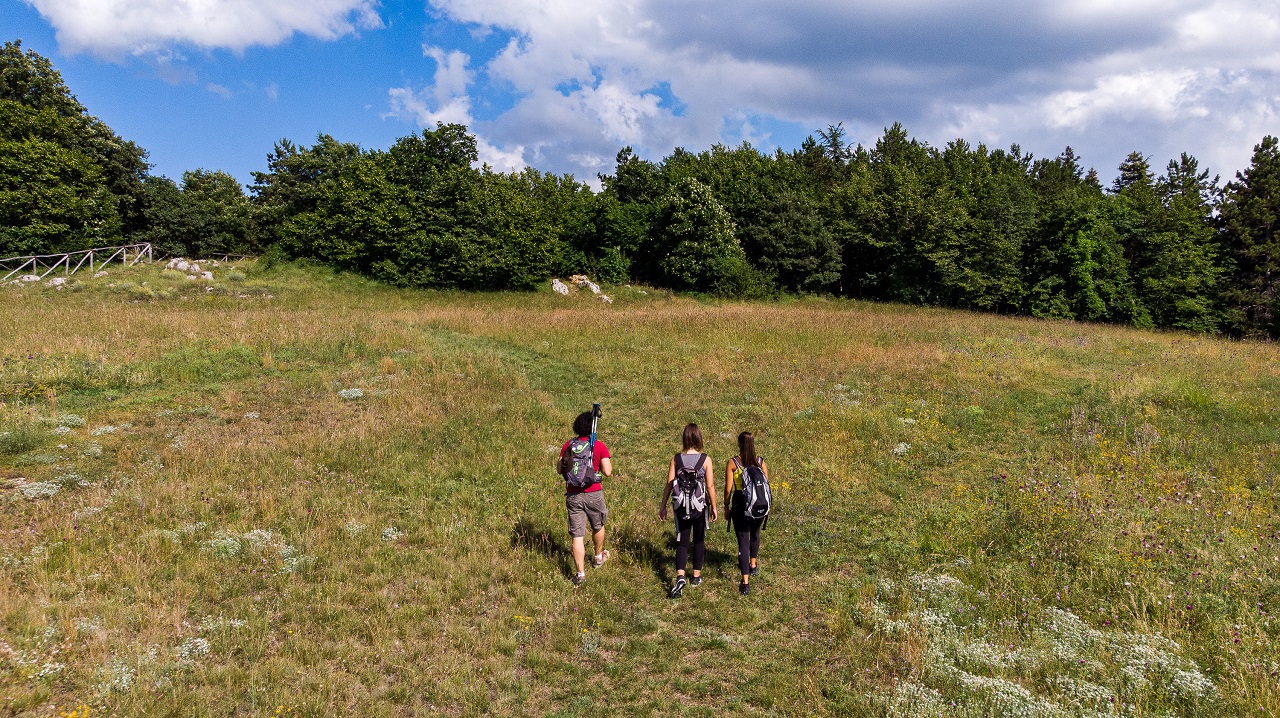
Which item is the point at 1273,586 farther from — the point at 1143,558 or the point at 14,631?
the point at 14,631

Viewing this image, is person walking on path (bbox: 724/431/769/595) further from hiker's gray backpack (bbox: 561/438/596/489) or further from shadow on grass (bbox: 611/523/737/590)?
hiker's gray backpack (bbox: 561/438/596/489)

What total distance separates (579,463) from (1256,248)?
2009 inches

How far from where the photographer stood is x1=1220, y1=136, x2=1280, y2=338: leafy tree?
122ft

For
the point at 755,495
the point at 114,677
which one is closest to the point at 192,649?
the point at 114,677

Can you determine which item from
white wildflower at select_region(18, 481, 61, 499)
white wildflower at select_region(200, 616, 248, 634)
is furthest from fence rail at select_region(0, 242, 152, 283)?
white wildflower at select_region(200, 616, 248, 634)

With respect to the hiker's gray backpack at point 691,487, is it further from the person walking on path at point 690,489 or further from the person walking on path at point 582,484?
the person walking on path at point 582,484

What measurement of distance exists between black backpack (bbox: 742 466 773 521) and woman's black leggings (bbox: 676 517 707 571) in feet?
2.01

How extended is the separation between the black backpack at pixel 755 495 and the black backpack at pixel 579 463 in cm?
202

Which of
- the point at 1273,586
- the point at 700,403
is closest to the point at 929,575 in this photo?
the point at 1273,586

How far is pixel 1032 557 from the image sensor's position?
→ 7.84m

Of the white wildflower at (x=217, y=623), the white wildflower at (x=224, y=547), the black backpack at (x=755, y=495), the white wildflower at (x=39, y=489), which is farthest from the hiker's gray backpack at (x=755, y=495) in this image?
the white wildflower at (x=39, y=489)

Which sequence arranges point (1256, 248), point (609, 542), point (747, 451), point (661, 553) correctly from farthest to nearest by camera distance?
point (1256, 248) → point (609, 542) → point (661, 553) → point (747, 451)

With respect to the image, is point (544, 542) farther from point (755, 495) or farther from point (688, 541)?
point (755, 495)

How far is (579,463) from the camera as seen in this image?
296 inches
